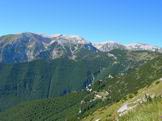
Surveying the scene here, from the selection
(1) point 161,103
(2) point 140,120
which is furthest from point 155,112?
(1) point 161,103

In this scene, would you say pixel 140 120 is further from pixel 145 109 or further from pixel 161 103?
pixel 161 103

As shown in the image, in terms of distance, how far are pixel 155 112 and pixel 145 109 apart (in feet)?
2.63

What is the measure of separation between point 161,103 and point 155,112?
51.1 inches

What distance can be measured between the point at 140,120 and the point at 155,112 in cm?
59

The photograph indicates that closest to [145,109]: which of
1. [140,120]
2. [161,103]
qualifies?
[161,103]

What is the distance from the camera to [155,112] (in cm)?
815

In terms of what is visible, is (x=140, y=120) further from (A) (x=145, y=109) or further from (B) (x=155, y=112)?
(A) (x=145, y=109)

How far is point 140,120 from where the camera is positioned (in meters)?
7.72

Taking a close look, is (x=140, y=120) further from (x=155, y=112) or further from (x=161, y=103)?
(x=161, y=103)

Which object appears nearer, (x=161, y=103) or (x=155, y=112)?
(x=155, y=112)

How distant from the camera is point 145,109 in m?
8.95

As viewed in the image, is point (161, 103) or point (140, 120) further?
point (161, 103)

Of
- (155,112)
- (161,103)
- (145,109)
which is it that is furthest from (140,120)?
(161,103)
